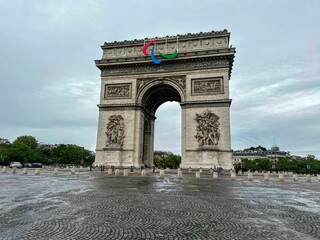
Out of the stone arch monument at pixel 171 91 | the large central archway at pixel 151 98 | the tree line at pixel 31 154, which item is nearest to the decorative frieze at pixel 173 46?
the stone arch monument at pixel 171 91

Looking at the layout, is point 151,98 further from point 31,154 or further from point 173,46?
point 31,154

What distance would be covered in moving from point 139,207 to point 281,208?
14.1 feet

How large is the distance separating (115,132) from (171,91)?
10057 millimetres

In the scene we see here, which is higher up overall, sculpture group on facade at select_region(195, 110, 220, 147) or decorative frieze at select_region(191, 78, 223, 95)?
decorative frieze at select_region(191, 78, 223, 95)

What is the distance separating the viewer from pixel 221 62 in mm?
32438

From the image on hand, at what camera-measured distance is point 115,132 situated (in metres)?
34.0

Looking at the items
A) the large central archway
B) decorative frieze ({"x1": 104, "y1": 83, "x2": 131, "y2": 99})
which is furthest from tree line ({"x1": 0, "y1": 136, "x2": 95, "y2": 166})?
decorative frieze ({"x1": 104, "y1": 83, "x2": 131, "y2": 99})

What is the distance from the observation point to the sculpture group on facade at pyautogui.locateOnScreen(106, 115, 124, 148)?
111ft

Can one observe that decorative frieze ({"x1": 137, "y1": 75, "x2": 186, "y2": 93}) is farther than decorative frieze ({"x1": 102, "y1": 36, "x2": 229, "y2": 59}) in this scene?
Yes

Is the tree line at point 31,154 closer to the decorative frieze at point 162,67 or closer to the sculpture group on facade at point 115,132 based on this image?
the sculpture group on facade at point 115,132

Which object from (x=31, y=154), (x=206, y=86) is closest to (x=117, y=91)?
(x=206, y=86)

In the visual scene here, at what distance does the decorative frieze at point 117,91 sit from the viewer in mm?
35406

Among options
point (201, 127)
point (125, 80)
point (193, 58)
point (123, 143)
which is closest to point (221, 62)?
point (193, 58)

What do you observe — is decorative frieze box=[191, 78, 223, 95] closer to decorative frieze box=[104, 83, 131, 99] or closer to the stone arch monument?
the stone arch monument
